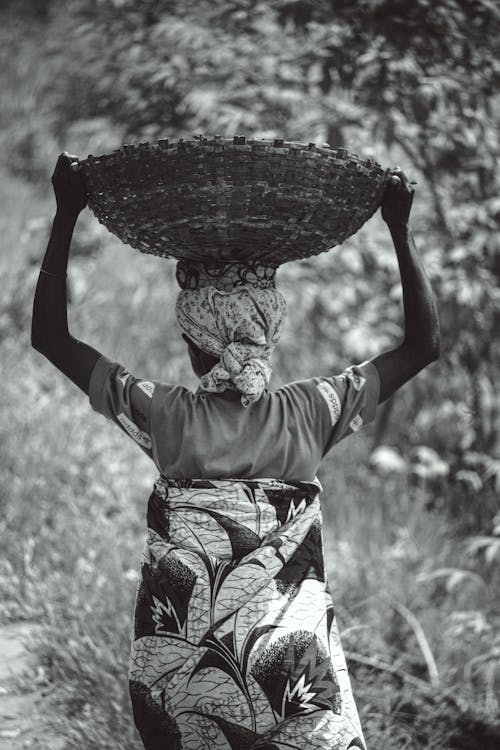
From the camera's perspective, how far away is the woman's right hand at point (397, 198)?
5.98 feet

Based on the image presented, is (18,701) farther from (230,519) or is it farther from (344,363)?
(344,363)

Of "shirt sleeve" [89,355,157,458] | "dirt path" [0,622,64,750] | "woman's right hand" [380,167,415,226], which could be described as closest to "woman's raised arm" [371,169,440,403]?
"woman's right hand" [380,167,415,226]

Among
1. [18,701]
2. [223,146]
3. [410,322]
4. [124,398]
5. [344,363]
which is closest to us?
[223,146]

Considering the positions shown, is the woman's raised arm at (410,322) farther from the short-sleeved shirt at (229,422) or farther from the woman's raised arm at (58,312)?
the woman's raised arm at (58,312)

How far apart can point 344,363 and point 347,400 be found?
3.62 m

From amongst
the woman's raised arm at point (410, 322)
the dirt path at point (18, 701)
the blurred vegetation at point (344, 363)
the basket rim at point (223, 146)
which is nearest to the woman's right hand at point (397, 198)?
the woman's raised arm at point (410, 322)

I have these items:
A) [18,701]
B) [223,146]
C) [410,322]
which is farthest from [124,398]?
[18,701]

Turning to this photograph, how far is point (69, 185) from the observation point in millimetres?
1748

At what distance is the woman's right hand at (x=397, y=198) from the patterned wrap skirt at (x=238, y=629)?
0.64m

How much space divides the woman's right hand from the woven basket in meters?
0.04

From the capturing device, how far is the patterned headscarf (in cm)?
171

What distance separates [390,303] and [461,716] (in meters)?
2.63

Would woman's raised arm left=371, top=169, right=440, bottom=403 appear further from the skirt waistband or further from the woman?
the skirt waistband

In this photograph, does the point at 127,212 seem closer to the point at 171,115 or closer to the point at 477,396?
the point at 171,115
